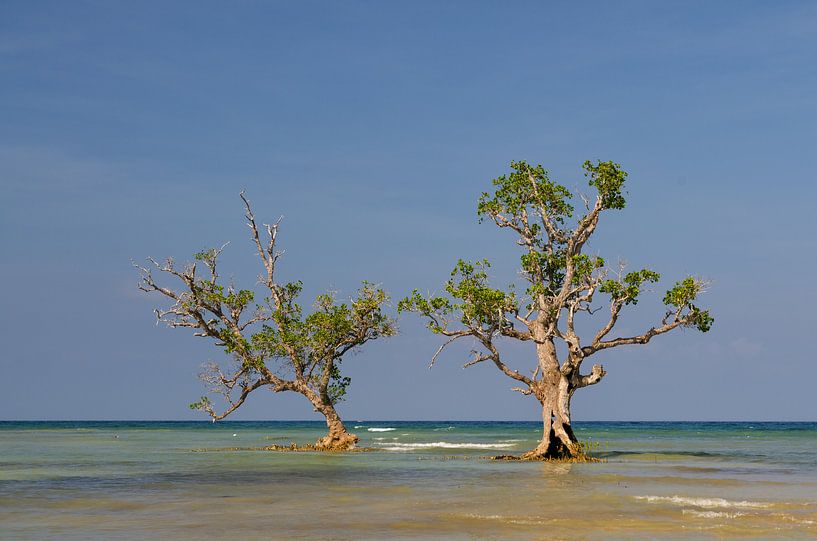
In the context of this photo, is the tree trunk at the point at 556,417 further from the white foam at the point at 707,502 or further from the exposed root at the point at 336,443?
the white foam at the point at 707,502

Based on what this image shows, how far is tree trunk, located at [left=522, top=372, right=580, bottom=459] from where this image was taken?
4394 cm

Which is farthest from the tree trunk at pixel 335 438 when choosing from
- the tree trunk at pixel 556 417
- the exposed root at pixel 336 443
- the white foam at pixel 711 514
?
the white foam at pixel 711 514

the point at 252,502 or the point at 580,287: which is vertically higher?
the point at 580,287

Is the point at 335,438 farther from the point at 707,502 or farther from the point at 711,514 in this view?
the point at 711,514

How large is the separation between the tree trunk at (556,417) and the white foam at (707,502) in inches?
613

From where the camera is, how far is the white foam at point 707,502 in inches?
1022

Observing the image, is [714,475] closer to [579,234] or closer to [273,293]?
[579,234]

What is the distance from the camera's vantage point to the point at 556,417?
44312 mm

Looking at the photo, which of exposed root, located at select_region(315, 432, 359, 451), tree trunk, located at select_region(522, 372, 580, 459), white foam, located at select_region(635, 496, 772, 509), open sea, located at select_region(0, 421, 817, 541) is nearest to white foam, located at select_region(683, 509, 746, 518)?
open sea, located at select_region(0, 421, 817, 541)

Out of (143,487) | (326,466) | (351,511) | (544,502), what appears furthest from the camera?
(326,466)

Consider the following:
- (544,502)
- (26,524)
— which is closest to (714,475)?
(544,502)

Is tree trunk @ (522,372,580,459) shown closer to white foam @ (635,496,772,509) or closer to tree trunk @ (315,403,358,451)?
tree trunk @ (315,403,358,451)

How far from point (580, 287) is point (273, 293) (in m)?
18.5

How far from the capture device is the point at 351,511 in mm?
24609
